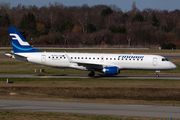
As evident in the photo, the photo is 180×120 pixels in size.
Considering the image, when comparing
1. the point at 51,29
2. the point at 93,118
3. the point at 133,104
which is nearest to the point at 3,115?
the point at 93,118

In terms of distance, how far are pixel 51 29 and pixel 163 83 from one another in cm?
10886

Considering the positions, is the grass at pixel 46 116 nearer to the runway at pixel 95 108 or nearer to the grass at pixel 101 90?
the runway at pixel 95 108

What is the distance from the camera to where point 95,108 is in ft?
59.8

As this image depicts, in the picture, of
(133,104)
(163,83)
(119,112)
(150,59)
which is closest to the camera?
(119,112)

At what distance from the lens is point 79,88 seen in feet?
88.7

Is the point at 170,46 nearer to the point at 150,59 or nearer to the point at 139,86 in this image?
the point at 150,59

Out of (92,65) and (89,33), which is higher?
(89,33)

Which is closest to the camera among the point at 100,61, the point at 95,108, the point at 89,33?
the point at 95,108

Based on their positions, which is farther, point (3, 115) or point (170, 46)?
point (170, 46)

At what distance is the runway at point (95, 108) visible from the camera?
16797 mm

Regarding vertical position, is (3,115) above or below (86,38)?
below

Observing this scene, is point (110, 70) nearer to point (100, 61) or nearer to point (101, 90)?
point (100, 61)

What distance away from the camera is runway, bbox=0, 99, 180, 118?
1680cm

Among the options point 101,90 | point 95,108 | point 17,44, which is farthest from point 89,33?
point 95,108
